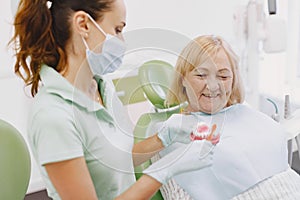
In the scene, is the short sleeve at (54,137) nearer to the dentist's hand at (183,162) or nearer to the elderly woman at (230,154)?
the dentist's hand at (183,162)

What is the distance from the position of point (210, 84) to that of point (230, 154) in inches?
10.7

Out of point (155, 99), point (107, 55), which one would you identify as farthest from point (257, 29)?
point (107, 55)

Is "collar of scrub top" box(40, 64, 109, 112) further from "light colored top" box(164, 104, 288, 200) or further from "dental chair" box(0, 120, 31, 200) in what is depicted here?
"light colored top" box(164, 104, 288, 200)

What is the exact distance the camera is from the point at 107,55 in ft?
2.93

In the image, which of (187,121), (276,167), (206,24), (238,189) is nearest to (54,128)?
(187,121)

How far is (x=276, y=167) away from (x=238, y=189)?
0.15 meters

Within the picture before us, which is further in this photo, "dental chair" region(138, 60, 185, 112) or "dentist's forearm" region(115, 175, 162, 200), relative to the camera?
"dental chair" region(138, 60, 185, 112)

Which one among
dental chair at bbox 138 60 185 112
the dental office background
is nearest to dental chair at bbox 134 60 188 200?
dental chair at bbox 138 60 185 112

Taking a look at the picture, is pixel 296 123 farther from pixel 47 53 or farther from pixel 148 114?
pixel 47 53

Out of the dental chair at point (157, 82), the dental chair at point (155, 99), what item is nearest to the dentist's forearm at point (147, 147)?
the dental chair at point (155, 99)

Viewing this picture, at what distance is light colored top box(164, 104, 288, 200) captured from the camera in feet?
4.19

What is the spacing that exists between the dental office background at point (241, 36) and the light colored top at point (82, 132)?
0.74 meters

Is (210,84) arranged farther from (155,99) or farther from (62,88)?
(62,88)

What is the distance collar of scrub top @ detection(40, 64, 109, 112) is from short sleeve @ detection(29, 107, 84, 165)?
0.17 feet
